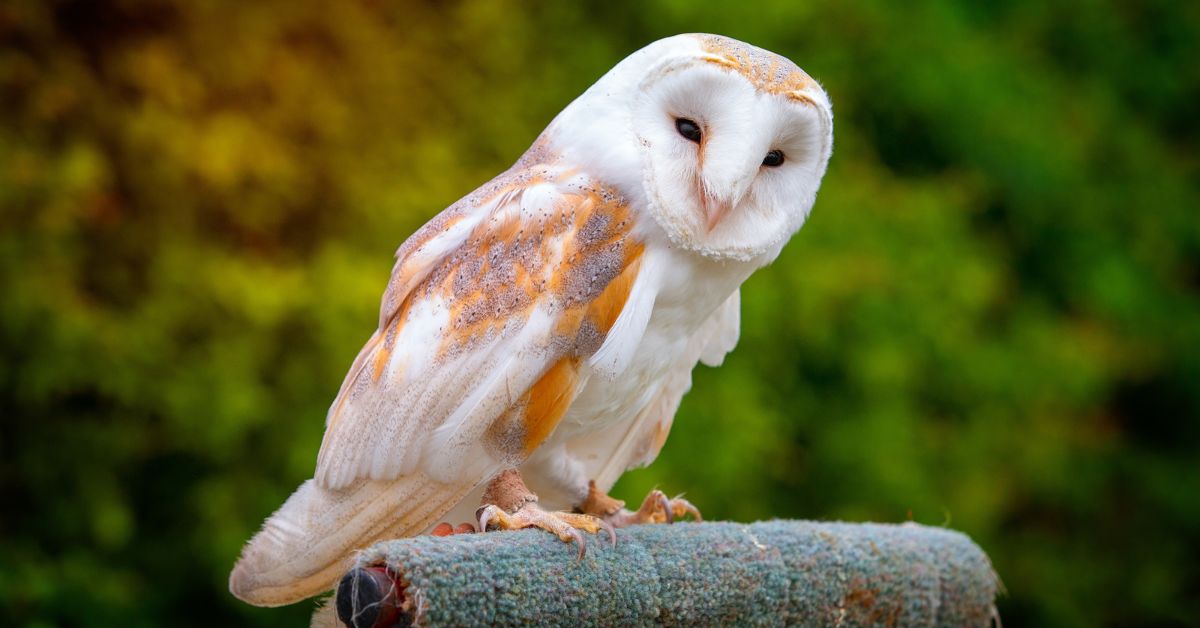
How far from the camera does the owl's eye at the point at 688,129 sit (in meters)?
1.37

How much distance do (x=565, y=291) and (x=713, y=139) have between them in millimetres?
240

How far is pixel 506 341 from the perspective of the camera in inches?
53.6

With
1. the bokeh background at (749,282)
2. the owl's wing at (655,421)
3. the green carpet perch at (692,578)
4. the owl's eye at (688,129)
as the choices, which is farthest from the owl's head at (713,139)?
the bokeh background at (749,282)

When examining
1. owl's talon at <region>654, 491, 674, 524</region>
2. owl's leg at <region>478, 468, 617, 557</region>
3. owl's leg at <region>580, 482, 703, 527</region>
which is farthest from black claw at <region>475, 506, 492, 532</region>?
owl's talon at <region>654, 491, 674, 524</region>

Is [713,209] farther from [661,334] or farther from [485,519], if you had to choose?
[485,519]

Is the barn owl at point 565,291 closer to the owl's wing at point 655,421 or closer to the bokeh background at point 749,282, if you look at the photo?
the owl's wing at point 655,421

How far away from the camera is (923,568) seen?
171cm

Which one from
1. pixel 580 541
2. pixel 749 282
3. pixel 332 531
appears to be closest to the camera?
pixel 580 541

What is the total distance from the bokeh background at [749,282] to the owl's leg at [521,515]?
116 cm

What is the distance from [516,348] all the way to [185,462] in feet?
5.08

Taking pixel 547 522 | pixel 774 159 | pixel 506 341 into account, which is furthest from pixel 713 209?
pixel 547 522

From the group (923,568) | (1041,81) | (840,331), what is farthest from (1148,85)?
(923,568)

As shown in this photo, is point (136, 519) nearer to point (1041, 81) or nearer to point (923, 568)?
point (923, 568)

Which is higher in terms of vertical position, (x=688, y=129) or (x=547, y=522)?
(x=688, y=129)
